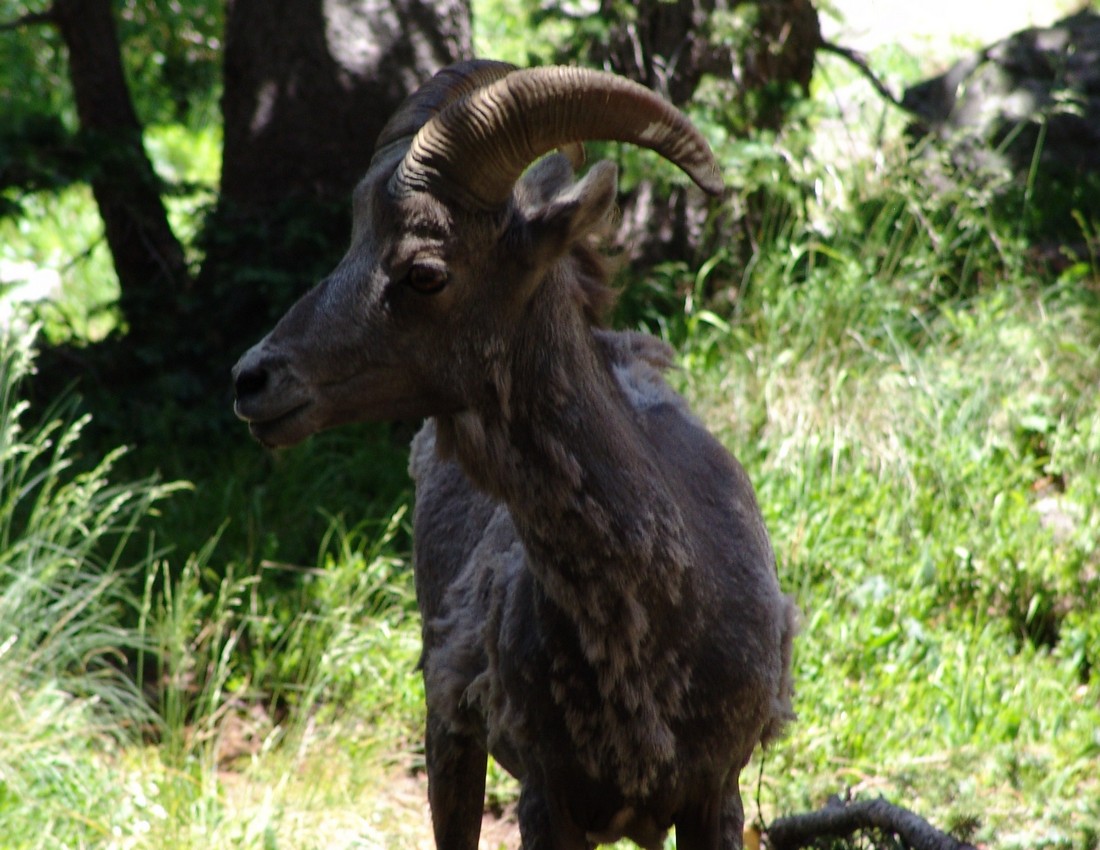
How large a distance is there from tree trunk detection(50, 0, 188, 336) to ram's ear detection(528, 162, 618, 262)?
5018 mm

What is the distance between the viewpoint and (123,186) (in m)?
7.83

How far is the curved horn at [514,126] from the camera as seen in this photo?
3.04 meters

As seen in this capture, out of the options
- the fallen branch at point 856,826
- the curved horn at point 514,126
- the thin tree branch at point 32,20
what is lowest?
the fallen branch at point 856,826

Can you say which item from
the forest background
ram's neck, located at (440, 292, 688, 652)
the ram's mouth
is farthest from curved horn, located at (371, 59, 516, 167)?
the forest background

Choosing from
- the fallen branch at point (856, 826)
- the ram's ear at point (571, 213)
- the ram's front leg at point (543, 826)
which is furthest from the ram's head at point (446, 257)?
the fallen branch at point (856, 826)

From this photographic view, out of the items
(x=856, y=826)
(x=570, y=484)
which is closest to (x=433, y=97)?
(x=570, y=484)

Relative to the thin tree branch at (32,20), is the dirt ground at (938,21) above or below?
below

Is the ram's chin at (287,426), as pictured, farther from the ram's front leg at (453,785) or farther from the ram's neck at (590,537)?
the ram's front leg at (453,785)

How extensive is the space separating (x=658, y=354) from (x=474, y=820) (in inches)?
62.9

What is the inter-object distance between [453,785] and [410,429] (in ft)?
10.9

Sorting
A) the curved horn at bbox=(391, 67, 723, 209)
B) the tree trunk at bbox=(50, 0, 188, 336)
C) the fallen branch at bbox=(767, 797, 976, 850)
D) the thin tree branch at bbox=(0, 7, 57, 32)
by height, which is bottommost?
the fallen branch at bbox=(767, 797, 976, 850)

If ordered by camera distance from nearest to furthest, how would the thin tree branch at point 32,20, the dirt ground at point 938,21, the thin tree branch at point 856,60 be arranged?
the thin tree branch at point 856,60 → the thin tree branch at point 32,20 → the dirt ground at point 938,21

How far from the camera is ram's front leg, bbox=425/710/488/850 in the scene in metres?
4.30

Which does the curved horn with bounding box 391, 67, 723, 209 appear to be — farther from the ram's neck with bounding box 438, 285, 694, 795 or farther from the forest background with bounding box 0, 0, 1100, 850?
the forest background with bounding box 0, 0, 1100, 850
